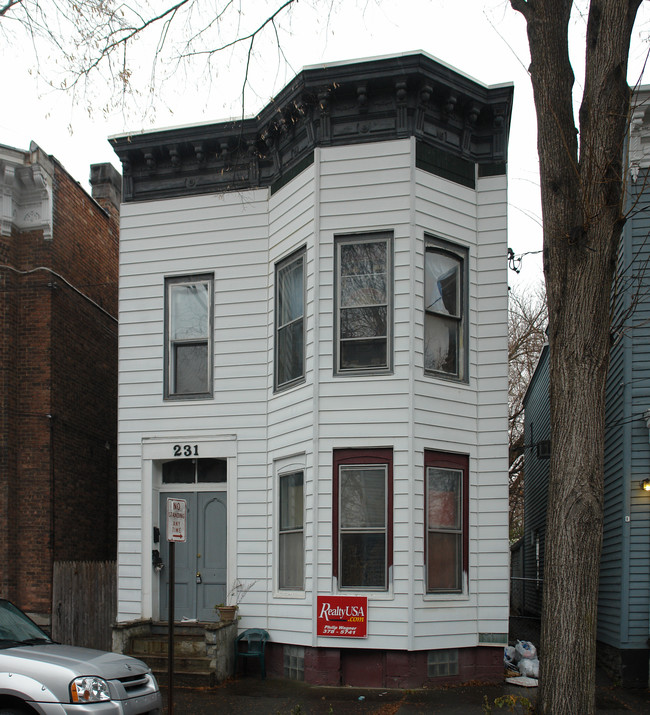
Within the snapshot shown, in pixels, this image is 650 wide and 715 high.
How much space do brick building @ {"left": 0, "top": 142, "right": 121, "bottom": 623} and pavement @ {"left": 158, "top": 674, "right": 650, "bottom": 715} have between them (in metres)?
4.37

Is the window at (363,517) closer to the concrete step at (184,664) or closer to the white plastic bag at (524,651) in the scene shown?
the concrete step at (184,664)

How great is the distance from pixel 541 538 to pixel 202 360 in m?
11.0

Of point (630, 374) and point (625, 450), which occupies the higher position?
point (630, 374)

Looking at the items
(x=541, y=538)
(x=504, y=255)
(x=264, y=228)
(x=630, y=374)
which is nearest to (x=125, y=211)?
(x=264, y=228)

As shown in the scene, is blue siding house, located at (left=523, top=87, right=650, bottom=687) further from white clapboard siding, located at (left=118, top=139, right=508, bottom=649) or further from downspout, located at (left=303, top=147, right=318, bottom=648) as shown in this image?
downspout, located at (left=303, top=147, right=318, bottom=648)

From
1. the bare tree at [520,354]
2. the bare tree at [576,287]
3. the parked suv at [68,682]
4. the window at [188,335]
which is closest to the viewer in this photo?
the parked suv at [68,682]

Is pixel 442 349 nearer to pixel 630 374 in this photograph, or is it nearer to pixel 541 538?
pixel 630 374

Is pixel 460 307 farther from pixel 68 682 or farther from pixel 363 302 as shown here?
pixel 68 682

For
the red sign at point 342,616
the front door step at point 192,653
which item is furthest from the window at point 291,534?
the front door step at point 192,653

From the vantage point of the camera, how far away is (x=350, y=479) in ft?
40.0

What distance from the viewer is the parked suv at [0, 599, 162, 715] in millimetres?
7367

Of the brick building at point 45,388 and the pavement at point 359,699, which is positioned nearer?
the pavement at point 359,699

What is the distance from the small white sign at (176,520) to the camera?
9586 millimetres

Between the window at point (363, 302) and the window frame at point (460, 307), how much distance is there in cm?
59
